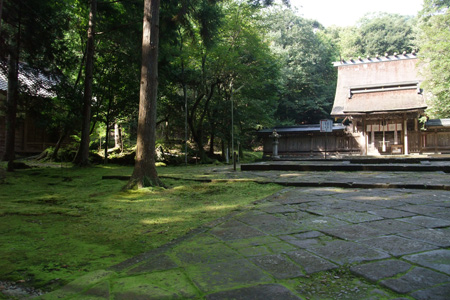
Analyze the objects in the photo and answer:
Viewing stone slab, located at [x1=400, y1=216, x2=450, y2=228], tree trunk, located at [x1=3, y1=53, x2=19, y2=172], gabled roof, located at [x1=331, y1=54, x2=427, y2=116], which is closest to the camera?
stone slab, located at [x1=400, y1=216, x2=450, y2=228]

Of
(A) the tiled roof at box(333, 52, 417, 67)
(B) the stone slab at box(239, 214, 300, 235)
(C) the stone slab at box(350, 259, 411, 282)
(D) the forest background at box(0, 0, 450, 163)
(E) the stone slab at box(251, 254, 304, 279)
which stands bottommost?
(E) the stone slab at box(251, 254, 304, 279)

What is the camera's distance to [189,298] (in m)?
1.52

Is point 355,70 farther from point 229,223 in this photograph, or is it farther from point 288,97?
point 229,223

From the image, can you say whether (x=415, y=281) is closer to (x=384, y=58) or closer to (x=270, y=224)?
(x=270, y=224)

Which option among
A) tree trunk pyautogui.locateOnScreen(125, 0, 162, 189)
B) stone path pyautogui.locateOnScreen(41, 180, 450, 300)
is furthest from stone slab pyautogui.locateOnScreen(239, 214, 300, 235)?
tree trunk pyautogui.locateOnScreen(125, 0, 162, 189)

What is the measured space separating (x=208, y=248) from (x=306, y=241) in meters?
0.84

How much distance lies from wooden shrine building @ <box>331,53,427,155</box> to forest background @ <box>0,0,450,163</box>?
150 cm

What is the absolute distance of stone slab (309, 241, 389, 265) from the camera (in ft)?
6.55

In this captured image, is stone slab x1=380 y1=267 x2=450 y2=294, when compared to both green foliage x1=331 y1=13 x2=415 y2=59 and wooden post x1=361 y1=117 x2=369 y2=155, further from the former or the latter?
green foliage x1=331 y1=13 x2=415 y2=59

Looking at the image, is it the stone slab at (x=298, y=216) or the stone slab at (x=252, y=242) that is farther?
the stone slab at (x=298, y=216)

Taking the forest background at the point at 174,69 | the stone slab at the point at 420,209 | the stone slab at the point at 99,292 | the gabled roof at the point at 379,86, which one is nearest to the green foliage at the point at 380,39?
the forest background at the point at 174,69

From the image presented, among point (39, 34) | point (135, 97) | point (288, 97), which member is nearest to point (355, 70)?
point (288, 97)

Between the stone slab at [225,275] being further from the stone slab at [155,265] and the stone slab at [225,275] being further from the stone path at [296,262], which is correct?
the stone slab at [155,265]

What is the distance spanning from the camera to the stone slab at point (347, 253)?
199cm
